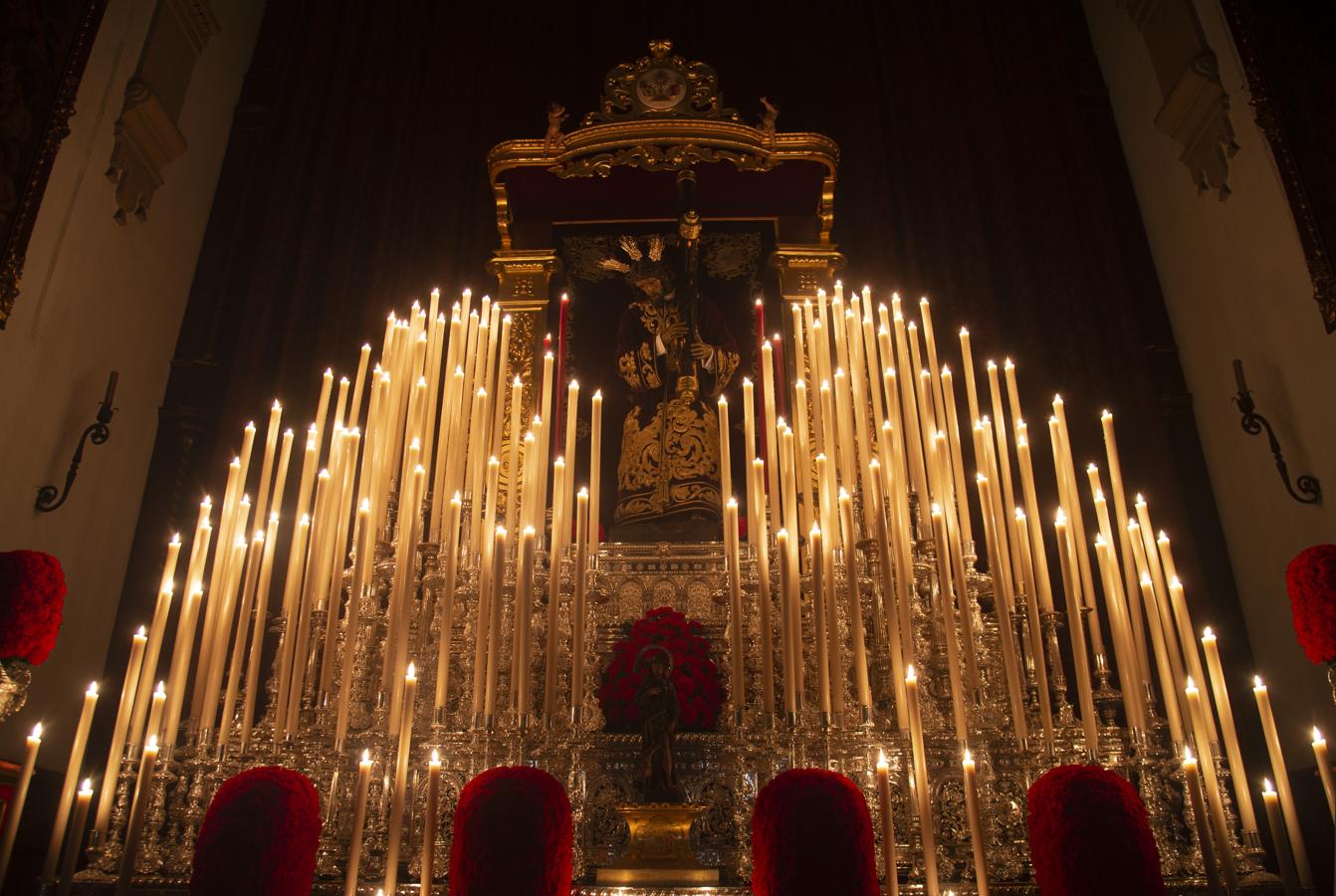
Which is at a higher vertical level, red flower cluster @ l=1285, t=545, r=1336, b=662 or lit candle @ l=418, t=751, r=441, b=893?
red flower cluster @ l=1285, t=545, r=1336, b=662

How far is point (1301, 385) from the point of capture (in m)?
3.39

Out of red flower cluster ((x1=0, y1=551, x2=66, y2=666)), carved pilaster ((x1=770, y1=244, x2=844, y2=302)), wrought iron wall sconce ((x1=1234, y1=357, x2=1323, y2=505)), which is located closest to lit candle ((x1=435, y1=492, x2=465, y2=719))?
red flower cluster ((x1=0, y1=551, x2=66, y2=666))

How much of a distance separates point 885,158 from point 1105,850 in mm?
3651

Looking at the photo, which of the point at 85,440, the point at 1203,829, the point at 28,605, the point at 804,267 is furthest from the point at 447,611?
the point at 804,267

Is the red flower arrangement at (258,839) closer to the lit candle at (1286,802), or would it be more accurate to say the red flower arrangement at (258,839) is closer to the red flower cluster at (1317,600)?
the lit candle at (1286,802)

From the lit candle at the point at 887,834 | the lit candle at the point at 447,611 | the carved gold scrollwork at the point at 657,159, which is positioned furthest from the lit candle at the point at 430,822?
the carved gold scrollwork at the point at 657,159

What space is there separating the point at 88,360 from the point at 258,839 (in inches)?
96.7

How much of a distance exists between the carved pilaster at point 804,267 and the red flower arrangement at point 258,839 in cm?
293

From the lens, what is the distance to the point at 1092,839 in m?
1.89

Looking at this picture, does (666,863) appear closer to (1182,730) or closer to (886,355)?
(1182,730)

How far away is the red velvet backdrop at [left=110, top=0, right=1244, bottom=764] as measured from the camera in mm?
4098

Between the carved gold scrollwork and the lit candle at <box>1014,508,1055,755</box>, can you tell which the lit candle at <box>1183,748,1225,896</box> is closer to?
the lit candle at <box>1014,508,1055,755</box>

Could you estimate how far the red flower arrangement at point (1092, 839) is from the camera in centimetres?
186

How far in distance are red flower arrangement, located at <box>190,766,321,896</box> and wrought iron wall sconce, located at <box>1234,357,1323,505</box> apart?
3212 mm
